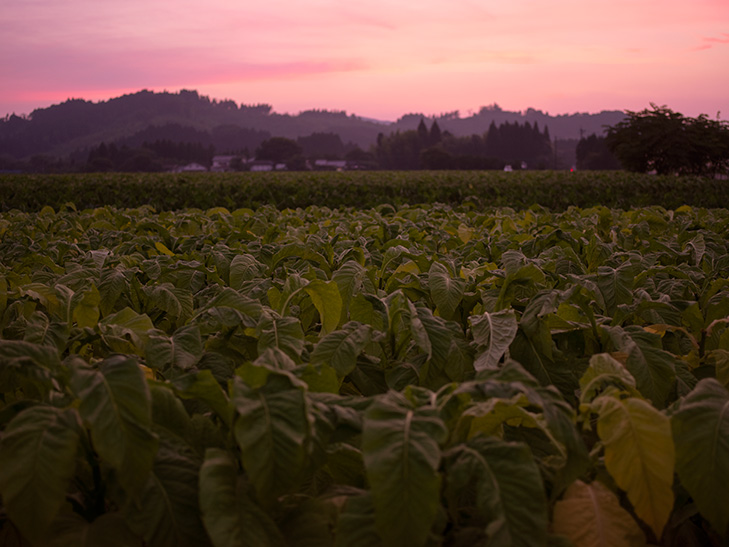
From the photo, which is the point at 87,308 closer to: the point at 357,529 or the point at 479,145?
the point at 357,529

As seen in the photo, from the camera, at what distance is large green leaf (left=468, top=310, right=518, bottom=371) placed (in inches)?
59.9

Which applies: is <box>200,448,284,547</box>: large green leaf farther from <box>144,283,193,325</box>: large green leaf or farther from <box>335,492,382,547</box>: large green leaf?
<box>144,283,193,325</box>: large green leaf

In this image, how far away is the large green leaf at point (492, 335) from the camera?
4.99 feet

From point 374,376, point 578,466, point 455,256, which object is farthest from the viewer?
point 455,256

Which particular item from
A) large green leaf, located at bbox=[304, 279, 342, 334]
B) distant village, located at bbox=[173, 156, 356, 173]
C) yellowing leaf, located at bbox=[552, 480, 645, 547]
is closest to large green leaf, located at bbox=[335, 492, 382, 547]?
yellowing leaf, located at bbox=[552, 480, 645, 547]

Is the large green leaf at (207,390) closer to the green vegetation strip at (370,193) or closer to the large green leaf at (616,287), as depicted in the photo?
the large green leaf at (616,287)

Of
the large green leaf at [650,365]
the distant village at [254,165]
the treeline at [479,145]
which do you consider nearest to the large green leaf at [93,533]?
the large green leaf at [650,365]

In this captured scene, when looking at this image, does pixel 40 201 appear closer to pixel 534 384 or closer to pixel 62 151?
pixel 534 384

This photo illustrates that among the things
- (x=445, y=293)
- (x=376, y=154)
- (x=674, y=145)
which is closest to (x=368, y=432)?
(x=445, y=293)

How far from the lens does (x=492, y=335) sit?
1611 millimetres

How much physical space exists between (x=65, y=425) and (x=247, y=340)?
79 cm

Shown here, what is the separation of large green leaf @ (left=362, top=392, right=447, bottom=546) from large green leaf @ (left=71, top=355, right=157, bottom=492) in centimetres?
41

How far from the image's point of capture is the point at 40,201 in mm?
25547

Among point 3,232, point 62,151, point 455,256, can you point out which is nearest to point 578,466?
point 455,256
